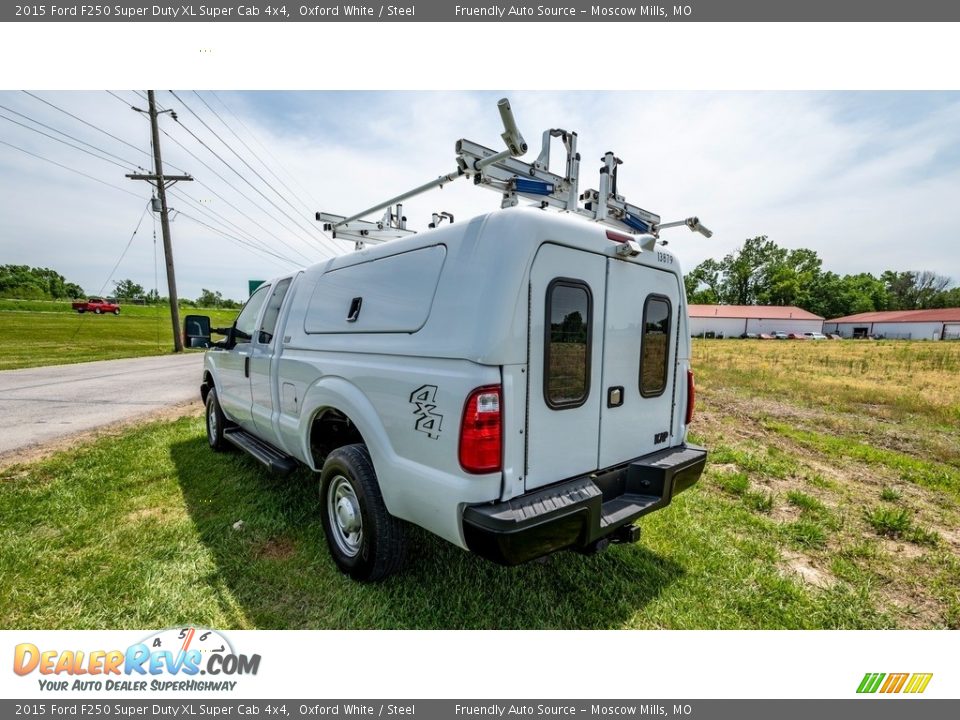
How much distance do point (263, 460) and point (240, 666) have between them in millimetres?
1897

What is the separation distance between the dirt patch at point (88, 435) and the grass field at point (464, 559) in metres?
0.34

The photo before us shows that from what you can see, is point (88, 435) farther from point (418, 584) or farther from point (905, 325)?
point (905, 325)

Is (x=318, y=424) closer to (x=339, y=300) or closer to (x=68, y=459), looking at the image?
(x=339, y=300)

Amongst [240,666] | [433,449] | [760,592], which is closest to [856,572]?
[760,592]

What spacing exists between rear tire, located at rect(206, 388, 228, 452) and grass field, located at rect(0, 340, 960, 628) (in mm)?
168

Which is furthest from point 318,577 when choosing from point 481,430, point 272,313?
point 272,313

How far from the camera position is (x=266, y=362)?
4.06 metres

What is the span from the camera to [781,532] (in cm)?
357

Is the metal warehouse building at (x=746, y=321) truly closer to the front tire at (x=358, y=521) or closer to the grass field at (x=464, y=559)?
the grass field at (x=464, y=559)

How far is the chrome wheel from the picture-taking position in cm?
291

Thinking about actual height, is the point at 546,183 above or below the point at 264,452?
above

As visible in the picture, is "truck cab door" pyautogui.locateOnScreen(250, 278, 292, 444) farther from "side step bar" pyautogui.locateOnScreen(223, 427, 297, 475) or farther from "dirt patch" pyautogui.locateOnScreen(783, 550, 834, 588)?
"dirt patch" pyautogui.locateOnScreen(783, 550, 834, 588)

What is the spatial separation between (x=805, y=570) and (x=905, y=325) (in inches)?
3377

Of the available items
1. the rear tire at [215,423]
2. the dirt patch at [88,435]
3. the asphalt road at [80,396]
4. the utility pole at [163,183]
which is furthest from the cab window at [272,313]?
the utility pole at [163,183]
